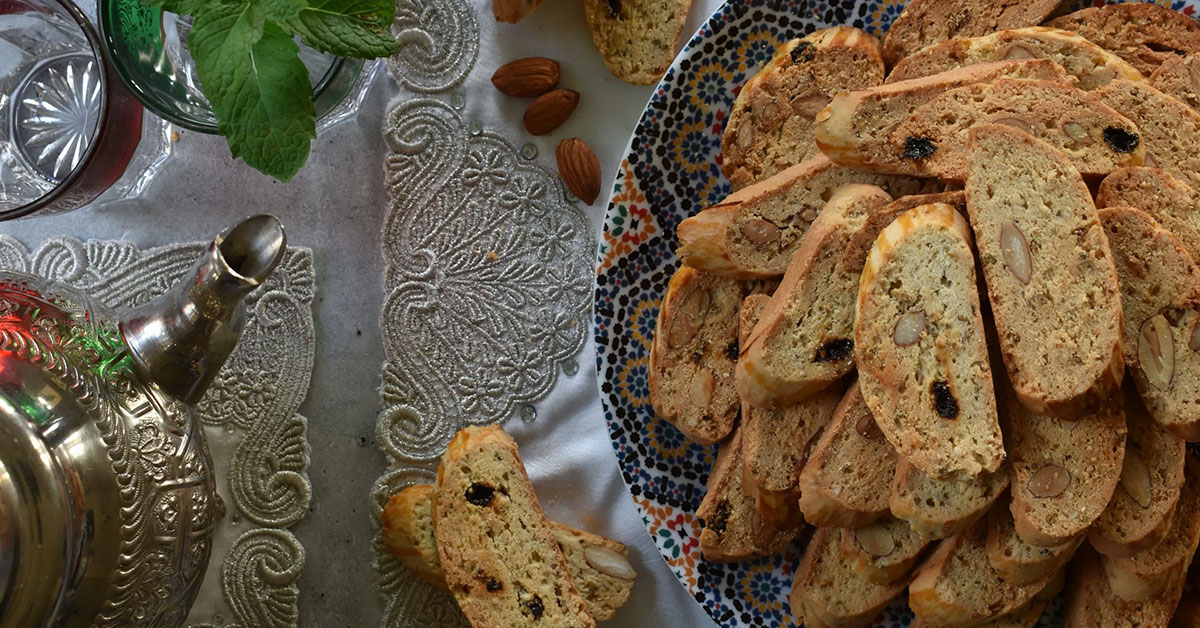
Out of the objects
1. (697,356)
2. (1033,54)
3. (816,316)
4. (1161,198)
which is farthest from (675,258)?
(1161,198)

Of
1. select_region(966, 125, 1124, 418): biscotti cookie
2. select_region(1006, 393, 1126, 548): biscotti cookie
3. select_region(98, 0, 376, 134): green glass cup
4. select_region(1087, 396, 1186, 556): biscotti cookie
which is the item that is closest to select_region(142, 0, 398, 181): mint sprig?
select_region(98, 0, 376, 134): green glass cup

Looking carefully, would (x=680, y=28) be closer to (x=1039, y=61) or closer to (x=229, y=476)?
(x=1039, y=61)

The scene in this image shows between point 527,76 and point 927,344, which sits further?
point 527,76

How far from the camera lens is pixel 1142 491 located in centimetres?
152

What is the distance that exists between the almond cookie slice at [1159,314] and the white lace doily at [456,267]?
2.92 ft

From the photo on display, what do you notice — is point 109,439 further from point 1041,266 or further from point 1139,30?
point 1139,30

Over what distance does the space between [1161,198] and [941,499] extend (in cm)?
56

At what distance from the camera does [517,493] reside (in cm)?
178

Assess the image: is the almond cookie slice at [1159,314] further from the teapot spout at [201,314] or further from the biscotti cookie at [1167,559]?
the teapot spout at [201,314]

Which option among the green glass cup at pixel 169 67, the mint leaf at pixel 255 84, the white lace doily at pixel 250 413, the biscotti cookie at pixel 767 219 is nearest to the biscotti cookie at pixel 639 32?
the biscotti cookie at pixel 767 219

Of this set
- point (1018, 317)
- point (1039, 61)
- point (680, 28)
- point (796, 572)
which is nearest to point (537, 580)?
point (796, 572)

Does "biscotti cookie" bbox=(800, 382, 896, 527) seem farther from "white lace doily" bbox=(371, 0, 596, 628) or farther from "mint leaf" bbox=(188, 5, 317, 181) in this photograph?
"mint leaf" bbox=(188, 5, 317, 181)

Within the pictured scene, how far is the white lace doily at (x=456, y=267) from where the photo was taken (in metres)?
1.88

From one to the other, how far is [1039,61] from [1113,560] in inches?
30.5
